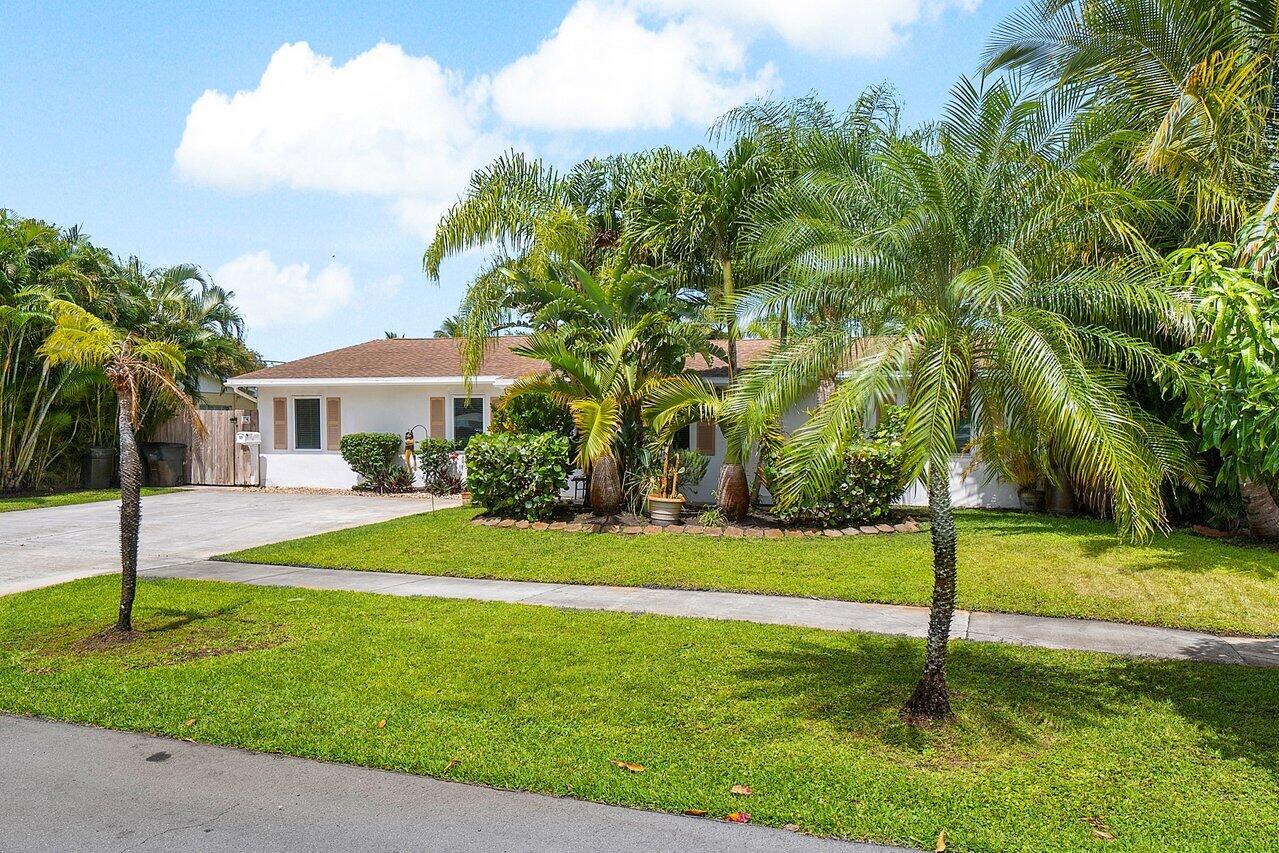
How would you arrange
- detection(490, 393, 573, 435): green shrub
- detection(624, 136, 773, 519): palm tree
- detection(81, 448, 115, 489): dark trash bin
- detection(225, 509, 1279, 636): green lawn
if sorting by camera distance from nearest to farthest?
detection(225, 509, 1279, 636): green lawn
detection(624, 136, 773, 519): palm tree
detection(490, 393, 573, 435): green shrub
detection(81, 448, 115, 489): dark trash bin

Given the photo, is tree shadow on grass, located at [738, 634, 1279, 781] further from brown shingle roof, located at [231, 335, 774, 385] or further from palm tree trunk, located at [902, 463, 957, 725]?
brown shingle roof, located at [231, 335, 774, 385]

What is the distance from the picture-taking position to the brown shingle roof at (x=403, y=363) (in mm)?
19359

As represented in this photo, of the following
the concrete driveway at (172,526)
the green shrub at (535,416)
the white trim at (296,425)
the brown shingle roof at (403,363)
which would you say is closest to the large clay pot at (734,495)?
the green shrub at (535,416)

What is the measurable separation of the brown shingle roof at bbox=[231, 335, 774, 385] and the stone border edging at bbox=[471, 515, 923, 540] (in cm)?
560

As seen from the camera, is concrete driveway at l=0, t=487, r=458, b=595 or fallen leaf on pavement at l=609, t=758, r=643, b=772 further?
concrete driveway at l=0, t=487, r=458, b=595

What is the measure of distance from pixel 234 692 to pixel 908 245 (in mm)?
5365

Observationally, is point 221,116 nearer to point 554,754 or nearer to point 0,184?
point 0,184

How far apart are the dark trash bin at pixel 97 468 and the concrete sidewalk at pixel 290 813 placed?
18.1 meters

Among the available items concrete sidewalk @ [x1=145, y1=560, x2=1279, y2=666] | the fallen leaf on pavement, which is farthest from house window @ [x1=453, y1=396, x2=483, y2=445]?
the fallen leaf on pavement

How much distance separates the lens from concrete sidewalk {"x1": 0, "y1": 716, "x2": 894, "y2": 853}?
3.73 metres

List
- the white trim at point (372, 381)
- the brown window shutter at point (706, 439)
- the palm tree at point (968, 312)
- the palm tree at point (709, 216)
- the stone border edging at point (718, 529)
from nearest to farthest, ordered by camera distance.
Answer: the palm tree at point (968, 312) → the stone border edging at point (718, 529) → the palm tree at point (709, 216) → the brown window shutter at point (706, 439) → the white trim at point (372, 381)

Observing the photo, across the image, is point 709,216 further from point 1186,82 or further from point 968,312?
point 968,312

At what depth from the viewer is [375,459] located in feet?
62.9

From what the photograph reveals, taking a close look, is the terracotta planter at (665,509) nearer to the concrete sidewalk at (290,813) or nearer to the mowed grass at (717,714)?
the mowed grass at (717,714)
